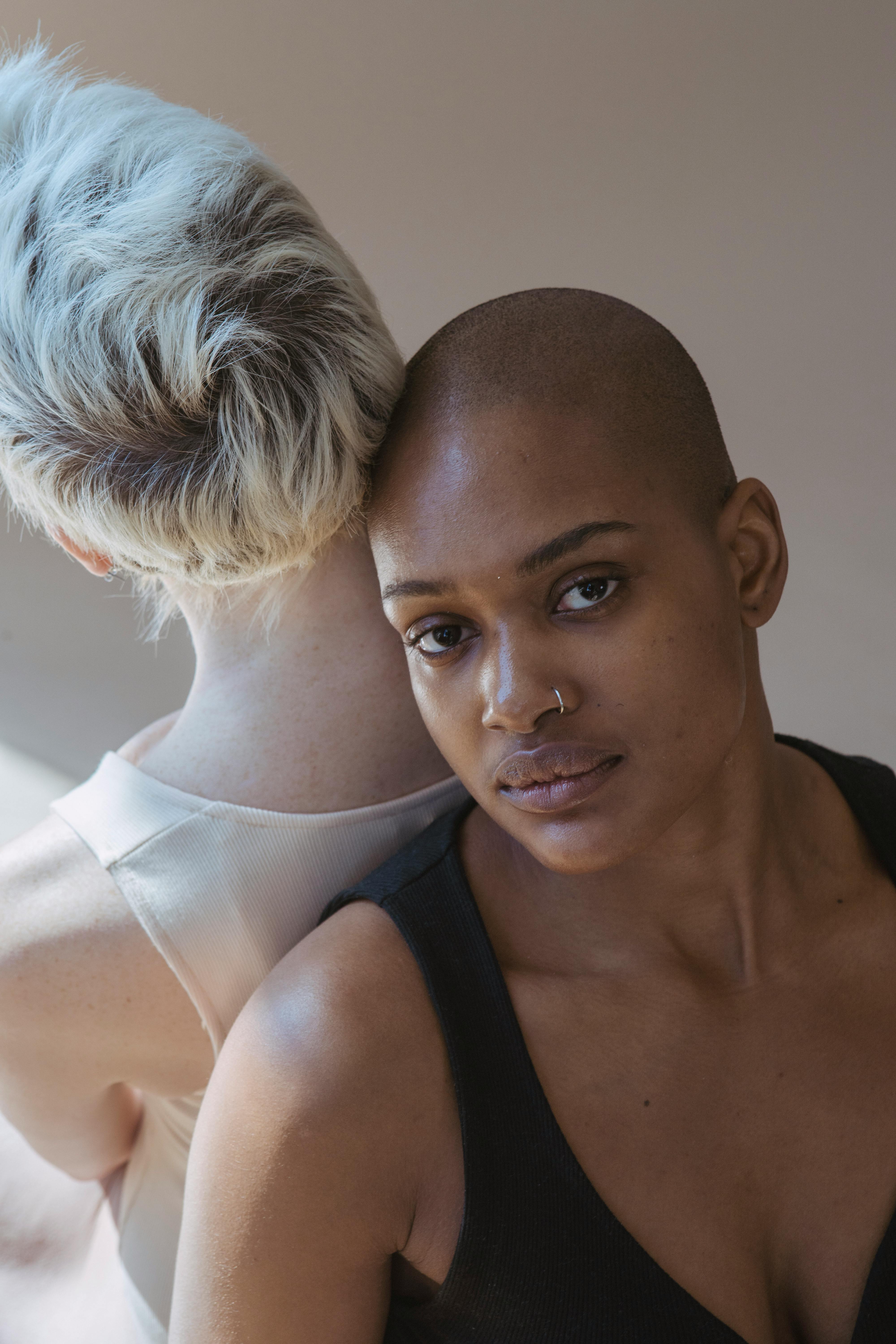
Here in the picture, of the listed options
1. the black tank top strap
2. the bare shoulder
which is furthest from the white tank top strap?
the black tank top strap

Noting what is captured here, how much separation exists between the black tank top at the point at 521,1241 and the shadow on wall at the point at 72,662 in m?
1.37

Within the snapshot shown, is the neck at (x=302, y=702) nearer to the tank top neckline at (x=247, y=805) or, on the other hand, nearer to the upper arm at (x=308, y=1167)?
the tank top neckline at (x=247, y=805)

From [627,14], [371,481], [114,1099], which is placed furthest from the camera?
[627,14]

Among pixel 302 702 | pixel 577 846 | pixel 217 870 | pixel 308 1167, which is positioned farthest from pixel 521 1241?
pixel 302 702

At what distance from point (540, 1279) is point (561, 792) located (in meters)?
0.38

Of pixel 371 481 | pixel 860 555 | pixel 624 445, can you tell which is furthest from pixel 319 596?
pixel 860 555

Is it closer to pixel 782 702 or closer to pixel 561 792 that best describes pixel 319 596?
pixel 561 792

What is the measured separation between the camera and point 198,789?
104 centimetres

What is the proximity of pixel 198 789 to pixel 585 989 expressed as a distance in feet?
1.37

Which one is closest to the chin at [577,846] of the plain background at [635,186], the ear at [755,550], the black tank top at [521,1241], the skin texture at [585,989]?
the skin texture at [585,989]

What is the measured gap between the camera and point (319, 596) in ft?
3.56

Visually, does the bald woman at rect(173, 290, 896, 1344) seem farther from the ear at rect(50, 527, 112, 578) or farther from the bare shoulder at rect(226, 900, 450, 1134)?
the ear at rect(50, 527, 112, 578)

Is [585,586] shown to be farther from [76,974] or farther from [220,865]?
[76,974]

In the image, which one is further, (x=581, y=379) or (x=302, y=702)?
(x=302, y=702)
